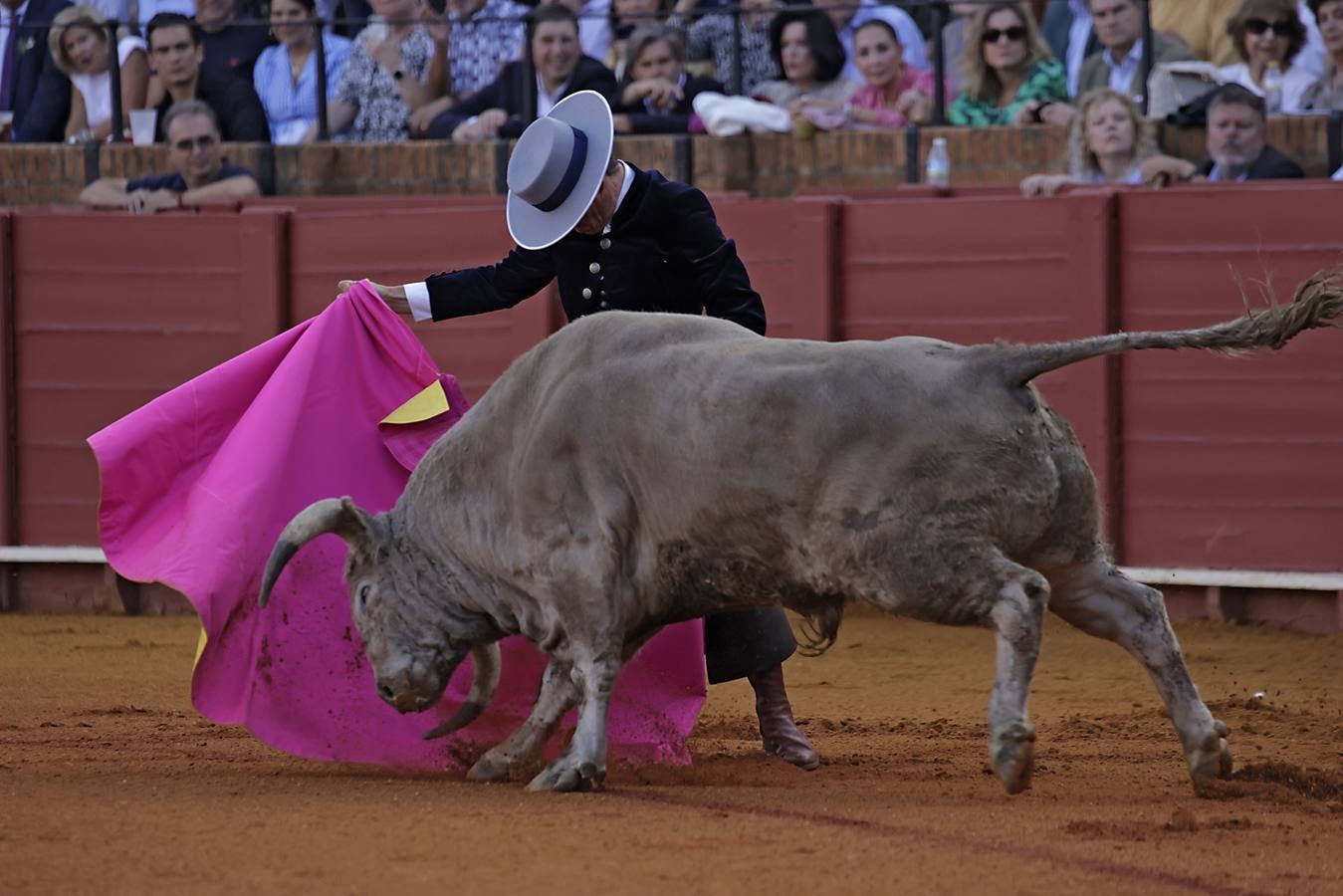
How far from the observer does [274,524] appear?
4871 mm

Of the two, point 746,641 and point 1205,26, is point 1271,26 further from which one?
point 746,641

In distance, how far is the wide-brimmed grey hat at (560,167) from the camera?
466 centimetres

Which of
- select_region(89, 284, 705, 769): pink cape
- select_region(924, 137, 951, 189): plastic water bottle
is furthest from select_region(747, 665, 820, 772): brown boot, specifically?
select_region(924, 137, 951, 189): plastic water bottle

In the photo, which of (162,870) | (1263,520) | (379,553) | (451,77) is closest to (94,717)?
(379,553)

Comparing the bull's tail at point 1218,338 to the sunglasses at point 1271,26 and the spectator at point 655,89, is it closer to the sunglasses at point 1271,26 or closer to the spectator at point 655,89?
the sunglasses at point 1271,26

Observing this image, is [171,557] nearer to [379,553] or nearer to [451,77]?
[379,553]

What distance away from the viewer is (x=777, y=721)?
4.93 meters

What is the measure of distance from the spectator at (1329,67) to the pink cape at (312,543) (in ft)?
14.0

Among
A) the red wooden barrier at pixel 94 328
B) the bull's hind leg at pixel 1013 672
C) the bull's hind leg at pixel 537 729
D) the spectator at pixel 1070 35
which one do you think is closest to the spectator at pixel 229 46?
the red wooden barrier at pixel 94 328

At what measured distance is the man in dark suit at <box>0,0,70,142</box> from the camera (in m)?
10.5

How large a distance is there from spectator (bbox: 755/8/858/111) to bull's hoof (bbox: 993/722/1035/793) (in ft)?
18.3

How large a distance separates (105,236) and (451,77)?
2.03 metres

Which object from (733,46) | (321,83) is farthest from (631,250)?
(321,83)

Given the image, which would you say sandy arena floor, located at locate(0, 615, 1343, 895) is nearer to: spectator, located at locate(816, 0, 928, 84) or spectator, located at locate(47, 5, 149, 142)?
spectator, located at locate(816, 0, 928, 84)
